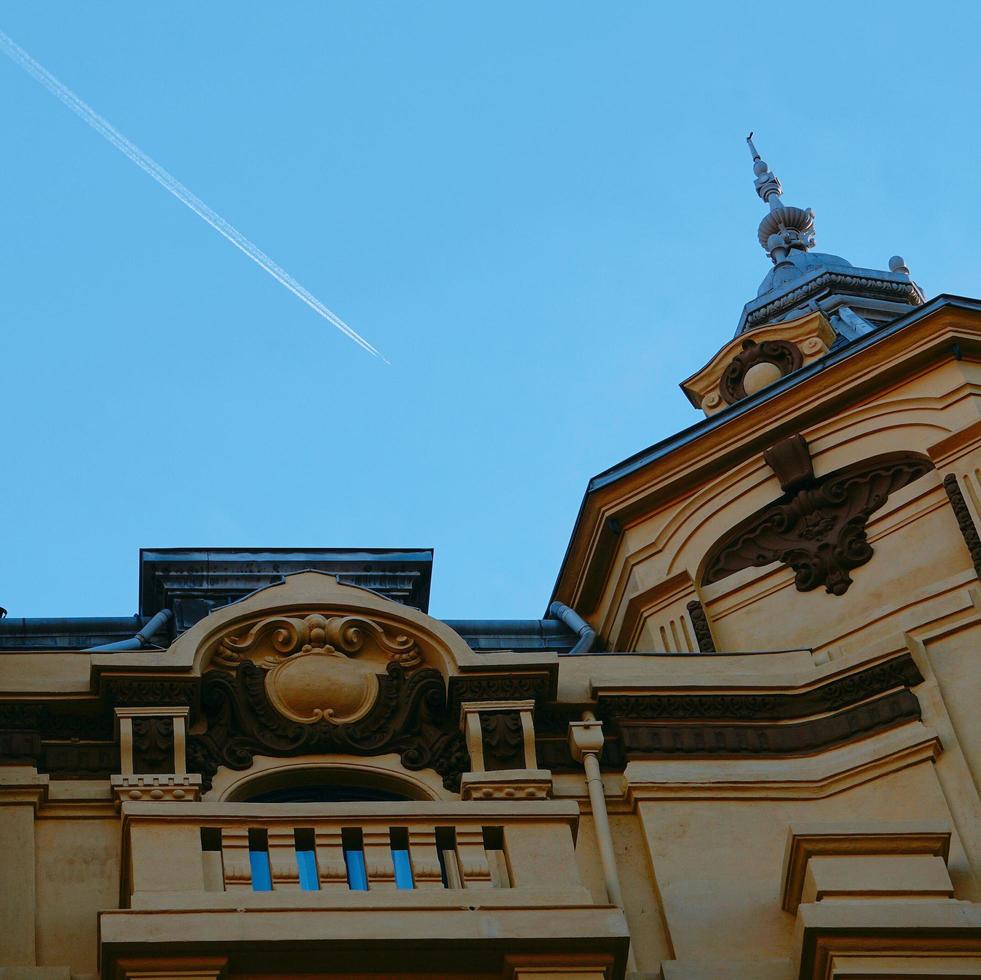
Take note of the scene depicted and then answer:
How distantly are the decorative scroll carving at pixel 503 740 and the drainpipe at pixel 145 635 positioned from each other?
13.6 feet

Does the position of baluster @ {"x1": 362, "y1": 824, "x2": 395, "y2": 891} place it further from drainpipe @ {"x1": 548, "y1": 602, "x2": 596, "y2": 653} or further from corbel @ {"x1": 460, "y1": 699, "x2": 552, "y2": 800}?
drainpipe @ {"x1": 548, "y1": 602, "x2": 596, "y2": 653}

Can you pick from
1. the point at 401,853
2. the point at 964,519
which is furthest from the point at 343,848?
the point at 964,519

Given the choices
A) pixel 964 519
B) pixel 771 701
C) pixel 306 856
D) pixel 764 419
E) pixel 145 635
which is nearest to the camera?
pixel 306 856

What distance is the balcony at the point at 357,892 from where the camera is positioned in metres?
16.2

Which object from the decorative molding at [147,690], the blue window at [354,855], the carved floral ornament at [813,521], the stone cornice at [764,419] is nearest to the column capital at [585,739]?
the blue window at [354,855]

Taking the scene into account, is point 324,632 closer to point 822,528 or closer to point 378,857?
point 378,857

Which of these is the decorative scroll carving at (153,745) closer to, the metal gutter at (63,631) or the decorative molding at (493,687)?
the decorative molding at (493,687)

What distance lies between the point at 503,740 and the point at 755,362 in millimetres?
8562

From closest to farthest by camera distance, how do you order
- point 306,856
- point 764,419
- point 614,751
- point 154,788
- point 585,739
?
point 306,856
point 154,788
point 585,739
point 614,751
point 764,419

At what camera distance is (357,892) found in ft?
55.1

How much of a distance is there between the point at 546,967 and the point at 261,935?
6.19 feet

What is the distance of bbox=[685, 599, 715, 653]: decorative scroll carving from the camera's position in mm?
22719

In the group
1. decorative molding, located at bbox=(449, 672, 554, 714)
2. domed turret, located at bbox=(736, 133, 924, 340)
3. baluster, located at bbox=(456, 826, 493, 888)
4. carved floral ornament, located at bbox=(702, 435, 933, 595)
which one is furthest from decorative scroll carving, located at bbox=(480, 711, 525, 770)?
domed turret, located at bbox=(736, 133, 924, 340)

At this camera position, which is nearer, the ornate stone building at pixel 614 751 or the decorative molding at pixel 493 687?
the ornate stone building at pixel 614 751
